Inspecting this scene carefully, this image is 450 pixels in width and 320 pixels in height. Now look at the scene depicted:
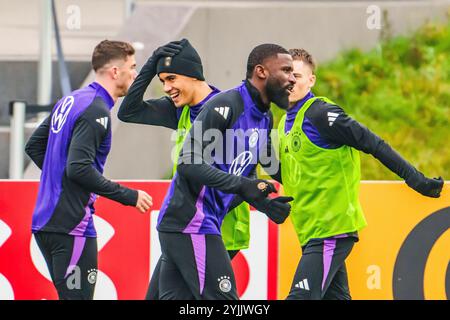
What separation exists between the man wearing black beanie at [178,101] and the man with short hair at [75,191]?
32 centimetres

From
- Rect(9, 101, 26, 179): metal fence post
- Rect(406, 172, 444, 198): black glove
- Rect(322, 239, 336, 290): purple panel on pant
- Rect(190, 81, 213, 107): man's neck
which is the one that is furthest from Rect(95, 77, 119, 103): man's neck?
Rect(9, 101, 26, 179): metal fence post

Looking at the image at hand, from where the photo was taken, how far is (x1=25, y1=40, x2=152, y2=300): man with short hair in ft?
27.2

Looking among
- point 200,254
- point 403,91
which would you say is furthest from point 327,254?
point 403,91

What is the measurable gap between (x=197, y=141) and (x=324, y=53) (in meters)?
6.75

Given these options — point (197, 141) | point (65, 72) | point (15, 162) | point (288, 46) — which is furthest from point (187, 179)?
point (288, 46)

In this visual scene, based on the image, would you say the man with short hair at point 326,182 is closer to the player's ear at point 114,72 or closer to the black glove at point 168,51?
the black glove at point 168,51

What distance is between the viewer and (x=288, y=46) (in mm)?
13875

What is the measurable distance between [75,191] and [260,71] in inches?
58.1

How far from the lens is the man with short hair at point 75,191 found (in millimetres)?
8305

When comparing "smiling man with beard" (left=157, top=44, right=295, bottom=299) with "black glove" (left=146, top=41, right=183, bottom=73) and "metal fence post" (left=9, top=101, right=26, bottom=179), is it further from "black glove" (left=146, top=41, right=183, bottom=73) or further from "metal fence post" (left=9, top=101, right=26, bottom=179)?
"metal fence post" (left=9, top=101, right=26, bottom=179)

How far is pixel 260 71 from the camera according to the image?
318 inches

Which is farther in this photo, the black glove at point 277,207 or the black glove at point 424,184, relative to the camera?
the black glove at point 424,184

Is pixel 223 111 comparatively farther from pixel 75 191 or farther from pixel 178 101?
pixel 75 191

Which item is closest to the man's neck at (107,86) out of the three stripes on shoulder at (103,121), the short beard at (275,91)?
the three stripes on shoulder at (103,121)
